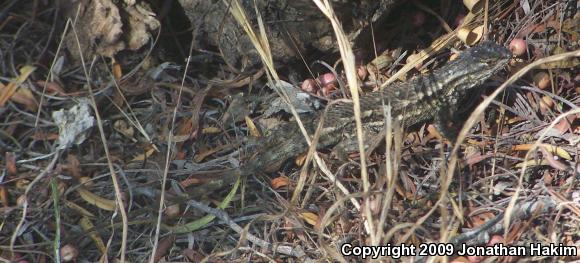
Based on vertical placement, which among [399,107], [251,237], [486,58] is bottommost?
[251,237]

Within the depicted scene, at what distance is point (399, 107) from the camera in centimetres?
361

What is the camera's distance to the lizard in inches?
139

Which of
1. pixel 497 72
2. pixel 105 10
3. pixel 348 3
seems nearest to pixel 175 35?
pixel 105 10

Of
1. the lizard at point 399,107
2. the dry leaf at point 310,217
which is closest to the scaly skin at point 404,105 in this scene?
the lizard at point 399,107

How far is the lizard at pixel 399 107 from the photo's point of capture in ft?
11.6

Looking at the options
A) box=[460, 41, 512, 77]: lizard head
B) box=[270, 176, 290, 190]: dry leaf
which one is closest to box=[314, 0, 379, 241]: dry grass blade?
box=[270, 176, 290, 190]: dry leaf

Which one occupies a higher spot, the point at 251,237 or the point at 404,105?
the point at 404,105

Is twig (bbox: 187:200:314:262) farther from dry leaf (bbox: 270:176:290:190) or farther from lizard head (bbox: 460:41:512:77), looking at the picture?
lizard head (bbox: 460:41:512:77)

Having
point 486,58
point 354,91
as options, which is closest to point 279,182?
point 354,91

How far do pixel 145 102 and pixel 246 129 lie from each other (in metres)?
0.63

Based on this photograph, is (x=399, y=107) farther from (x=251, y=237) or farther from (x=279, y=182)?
(x=251, y=237)

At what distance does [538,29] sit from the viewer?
12.3ft

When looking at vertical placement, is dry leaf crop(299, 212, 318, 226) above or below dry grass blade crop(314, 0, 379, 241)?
below

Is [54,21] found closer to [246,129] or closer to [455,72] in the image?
[246,129]
